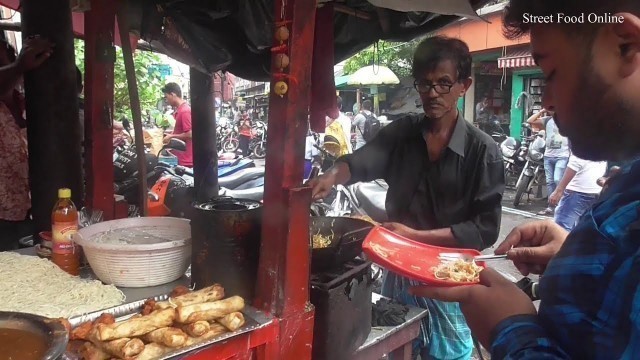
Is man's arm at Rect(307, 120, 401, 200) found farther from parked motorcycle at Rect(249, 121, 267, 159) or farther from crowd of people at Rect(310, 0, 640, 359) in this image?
parked motorcycle at Rect(249, 121, 267, 159)

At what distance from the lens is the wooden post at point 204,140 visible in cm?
571

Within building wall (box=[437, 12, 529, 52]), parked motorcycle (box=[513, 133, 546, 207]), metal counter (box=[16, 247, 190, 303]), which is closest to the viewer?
metal counter (box=[16, 247, 190, 303])

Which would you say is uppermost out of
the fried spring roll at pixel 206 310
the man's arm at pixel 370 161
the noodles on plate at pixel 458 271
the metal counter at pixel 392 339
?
the man's arm at pixel 370 161

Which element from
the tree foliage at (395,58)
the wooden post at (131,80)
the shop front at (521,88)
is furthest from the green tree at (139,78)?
the tree foliage at (395,58)

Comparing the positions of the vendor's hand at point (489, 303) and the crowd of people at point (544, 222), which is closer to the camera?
the crowd of people at point (544, 222)

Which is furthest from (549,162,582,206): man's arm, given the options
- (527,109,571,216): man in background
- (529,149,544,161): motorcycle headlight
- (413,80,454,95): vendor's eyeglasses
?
(413,80,454,95): vendor's eyeglasses

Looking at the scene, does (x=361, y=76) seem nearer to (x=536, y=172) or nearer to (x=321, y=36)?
(x=536, y=172)

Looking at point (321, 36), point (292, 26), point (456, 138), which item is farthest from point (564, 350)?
point (321, 36)

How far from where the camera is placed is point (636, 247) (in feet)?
2.86

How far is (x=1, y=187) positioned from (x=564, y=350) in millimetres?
4109

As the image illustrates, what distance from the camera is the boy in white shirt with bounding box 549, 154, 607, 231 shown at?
6.18 metres

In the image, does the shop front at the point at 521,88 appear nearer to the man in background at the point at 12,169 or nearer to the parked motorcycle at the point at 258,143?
the parked motorcycle at the point at 258,143

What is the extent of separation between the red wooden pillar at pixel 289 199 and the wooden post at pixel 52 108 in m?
2.17

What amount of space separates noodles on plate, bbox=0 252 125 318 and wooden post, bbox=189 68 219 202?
3.25 meters
